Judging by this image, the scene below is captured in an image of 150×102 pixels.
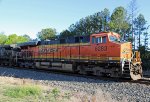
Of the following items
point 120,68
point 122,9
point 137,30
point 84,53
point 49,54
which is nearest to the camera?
point 120,68

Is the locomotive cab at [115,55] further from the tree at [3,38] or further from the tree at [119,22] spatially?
the tree at [3,38]

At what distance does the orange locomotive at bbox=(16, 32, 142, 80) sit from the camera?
20.0 metres

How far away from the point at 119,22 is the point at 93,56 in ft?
123

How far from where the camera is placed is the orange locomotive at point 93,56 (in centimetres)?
2000

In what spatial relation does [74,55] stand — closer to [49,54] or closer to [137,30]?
[49,54]

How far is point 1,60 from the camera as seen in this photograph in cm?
3784

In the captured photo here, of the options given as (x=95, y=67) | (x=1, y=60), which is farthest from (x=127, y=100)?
(x=1, y=60)

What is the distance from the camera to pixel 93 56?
21906mm

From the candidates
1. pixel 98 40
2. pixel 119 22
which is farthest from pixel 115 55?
pixel 119 22

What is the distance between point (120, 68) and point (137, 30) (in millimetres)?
48254

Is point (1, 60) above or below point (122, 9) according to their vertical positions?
below

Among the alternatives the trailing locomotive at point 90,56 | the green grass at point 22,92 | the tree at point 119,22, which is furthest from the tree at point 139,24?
the green grass at point 22,92

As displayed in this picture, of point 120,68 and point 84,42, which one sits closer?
point 120,68

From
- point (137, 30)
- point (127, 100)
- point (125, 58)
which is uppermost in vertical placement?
point (137, 30)
